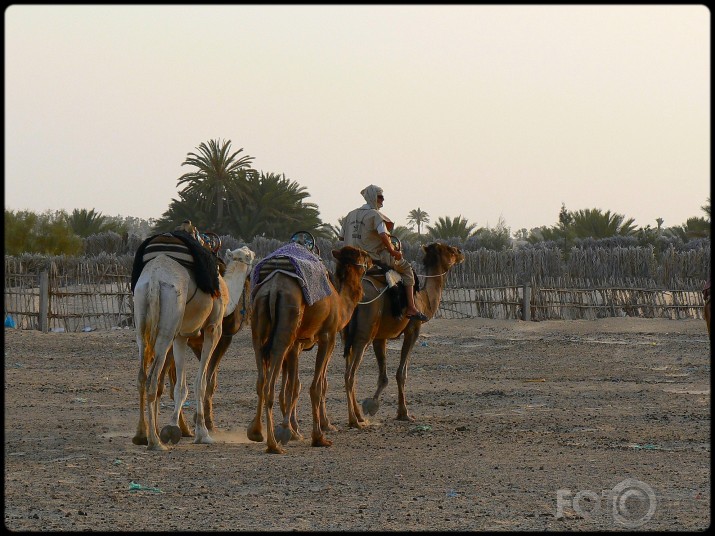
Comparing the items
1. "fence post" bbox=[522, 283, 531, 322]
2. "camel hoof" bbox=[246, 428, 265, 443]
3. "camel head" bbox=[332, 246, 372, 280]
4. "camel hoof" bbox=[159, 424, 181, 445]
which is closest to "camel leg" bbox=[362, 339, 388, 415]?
"camel head" bbox=[332, 246, 372, 280]

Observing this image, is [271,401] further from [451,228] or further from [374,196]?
[451,228]

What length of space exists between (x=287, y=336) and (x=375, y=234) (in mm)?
2734

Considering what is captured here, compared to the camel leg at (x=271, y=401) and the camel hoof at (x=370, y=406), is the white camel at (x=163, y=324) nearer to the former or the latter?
the camel leg at (x=271, y=401)

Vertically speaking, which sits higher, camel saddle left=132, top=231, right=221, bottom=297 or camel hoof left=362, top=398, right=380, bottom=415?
camel saddle left=132, top=231, right=221, bottom=297

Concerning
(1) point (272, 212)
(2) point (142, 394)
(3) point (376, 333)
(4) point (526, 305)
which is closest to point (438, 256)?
(3) point (376, 333)

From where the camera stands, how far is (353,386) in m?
12.7

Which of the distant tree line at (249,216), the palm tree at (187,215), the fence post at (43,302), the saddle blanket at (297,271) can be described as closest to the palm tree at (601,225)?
the distant tree line at (249,216)

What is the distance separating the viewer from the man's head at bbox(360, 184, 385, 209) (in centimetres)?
1310

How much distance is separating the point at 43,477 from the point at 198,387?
8.08 feet

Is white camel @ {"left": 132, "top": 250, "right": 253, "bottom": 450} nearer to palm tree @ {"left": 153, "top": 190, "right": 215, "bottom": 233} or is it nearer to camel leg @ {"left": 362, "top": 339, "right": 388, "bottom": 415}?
camel leg @ {"left": 362, "top": 339, "right": 388, "bottom": 415}

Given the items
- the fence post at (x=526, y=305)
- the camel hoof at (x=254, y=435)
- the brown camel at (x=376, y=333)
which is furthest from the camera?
the fence post at (x=526, y=305)

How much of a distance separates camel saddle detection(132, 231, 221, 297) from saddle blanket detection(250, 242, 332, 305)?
Result: 45 centimetres

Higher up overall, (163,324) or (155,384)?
(163,324)

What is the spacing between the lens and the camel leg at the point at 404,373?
1320 cm
